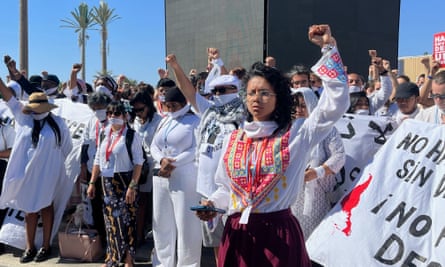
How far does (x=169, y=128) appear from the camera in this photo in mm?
4496

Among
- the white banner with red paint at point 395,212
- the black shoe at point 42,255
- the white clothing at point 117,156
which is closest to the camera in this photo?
the white banner with red paint at point 395,212

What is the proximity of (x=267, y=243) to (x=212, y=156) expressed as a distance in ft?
5.16

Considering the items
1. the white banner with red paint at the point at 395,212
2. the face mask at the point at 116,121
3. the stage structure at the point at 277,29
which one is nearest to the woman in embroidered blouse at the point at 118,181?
the face mask at the point at 116,121

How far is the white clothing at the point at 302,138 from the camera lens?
2352mm

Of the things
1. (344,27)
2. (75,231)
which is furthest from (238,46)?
(75,231)

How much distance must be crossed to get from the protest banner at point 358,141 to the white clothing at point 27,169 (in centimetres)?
328

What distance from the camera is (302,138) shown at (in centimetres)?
251

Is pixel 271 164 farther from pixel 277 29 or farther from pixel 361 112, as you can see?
pixel 277 29

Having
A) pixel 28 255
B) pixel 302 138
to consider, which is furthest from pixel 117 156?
pixel 302 138

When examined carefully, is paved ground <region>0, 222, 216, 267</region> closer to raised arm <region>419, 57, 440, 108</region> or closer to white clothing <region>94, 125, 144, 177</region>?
white clothing <region>94, 125, 144, 177</region>

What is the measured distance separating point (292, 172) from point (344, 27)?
44.2 ft

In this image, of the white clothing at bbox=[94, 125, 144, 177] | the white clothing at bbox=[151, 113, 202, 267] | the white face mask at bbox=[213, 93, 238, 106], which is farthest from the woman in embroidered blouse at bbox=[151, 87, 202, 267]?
the white face mask at bbox=[213, 93, 238, 106]

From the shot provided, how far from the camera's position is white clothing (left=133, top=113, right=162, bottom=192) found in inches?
213

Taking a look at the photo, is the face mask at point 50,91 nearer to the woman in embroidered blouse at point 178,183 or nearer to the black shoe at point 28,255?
the black shoe at point 28,255
